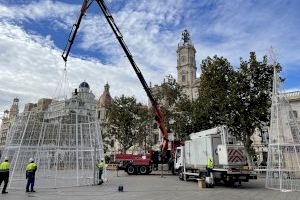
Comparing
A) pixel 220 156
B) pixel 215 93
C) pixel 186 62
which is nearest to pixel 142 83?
pixel 215 93

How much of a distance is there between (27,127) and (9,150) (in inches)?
75.1

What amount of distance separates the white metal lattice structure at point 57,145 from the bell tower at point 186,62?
75205mm

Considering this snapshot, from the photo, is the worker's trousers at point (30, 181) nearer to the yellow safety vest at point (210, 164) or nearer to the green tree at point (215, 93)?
the yellow safety vest at point (210, 164)

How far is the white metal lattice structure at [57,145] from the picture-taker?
20828 millimetres

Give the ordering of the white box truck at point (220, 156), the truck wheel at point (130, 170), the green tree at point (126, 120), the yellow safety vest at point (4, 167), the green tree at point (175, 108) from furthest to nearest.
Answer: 1. the green tree at point (126, 120)
2. the green tree at point (175, 108)
3. the truck wheel at point (130, 170)
4. the white box truck at point (220, 156)
5. the yellow safety vest at point (4, 167)

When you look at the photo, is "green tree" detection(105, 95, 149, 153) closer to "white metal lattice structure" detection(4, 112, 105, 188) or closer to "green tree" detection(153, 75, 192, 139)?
"green tree" detection(153, 75, 192, 139)

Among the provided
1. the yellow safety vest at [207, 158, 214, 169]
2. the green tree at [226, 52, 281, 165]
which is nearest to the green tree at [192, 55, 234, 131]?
the green tree at [226, 52, 281, 165]

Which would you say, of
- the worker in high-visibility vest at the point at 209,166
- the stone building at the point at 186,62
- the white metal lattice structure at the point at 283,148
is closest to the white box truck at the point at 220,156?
the worker in high-visibility vest at the point at 209,166

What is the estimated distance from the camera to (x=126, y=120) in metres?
56.9

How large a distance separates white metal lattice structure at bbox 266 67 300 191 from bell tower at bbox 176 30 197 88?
76.9 m

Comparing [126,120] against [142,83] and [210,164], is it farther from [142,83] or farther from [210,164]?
[210,164]

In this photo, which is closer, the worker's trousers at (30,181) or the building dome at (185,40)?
the worker's trousers at (30,181)

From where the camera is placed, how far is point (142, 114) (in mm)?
58688

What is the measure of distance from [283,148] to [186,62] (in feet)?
271
